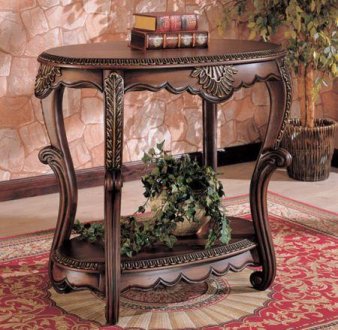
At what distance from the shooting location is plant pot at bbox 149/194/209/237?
2662mm

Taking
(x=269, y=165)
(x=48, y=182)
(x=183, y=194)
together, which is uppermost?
(x=269, y=165)

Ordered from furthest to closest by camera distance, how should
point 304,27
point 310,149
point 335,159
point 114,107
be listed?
point 335,159 < point 310,149 < point 304,27 < point 114,107

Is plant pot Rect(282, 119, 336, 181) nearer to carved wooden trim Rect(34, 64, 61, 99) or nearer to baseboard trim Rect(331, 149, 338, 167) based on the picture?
baseboard trim Rect(331, 149, 338, 167)

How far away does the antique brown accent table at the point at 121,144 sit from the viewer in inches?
89.8

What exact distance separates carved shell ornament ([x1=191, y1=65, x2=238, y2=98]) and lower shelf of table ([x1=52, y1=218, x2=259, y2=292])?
569 mm

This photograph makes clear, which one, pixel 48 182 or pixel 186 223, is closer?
pixel 186 223

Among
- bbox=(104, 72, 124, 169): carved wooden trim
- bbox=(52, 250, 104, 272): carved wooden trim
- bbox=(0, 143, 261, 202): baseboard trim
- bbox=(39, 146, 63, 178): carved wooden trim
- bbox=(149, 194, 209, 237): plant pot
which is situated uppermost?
bbox=(104, 72, 124, 169): carved wooden trim

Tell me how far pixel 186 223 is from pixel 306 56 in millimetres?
1798

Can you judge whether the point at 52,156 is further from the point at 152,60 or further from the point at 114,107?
the point at 152,60

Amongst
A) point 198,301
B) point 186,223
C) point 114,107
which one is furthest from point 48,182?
point 114,107

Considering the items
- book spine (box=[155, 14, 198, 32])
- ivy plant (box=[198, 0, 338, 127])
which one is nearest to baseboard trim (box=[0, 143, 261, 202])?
ivy plant (box=[198, 0, 338, 127])

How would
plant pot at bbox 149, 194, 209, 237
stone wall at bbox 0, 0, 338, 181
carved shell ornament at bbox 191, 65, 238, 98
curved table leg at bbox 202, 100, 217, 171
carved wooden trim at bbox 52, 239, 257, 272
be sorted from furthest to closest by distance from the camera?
stone wall at bbox 0, 0, 338, 181, curved table leg at bbox 202, 100, 217, 171, plant pot at bbox 149, 194, 209, 237, carved wooden trim at bbox 52, 239, 257, 272, carved shell ornament at bbox 191, 65, 238, 98

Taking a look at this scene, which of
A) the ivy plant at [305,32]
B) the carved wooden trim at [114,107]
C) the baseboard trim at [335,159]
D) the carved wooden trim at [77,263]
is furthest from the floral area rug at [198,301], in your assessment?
the baseboard trim at [335,159]

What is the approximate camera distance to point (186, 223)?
2.69m
